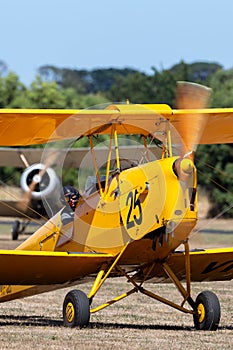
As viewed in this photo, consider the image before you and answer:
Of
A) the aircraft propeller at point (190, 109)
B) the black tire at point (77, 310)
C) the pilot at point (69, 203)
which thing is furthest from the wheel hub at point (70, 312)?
the aircraft propeller at point (190, 109)

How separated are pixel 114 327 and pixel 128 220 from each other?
1173 millimetres

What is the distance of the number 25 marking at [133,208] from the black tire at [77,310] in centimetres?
89

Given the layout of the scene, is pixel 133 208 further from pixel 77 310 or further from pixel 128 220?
pixel 77 310

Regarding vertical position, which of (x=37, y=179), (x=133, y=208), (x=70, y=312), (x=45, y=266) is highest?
(x=37, y=179)

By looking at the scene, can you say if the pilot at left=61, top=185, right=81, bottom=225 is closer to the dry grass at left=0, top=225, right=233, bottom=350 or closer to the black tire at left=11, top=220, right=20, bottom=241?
the dry grass at left=0, top=225, right=233, bottom=350

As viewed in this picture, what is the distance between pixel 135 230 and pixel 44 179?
20808 mm

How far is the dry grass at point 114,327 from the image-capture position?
8.04m

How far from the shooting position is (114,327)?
31.2 ft

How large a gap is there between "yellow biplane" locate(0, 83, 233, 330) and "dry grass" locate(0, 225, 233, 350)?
0.33 meters

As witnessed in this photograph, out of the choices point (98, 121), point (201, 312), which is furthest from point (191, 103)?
point (201, 312)

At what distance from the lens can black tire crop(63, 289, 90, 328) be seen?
914cm

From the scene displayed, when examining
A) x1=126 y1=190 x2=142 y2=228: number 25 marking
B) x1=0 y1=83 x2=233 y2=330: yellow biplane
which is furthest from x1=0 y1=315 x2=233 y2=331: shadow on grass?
x1=126 y1=190 x2=142 y2=228: number 25 marking

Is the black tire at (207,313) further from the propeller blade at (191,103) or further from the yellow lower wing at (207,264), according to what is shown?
the propeller blade at (191,103)

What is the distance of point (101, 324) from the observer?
9.84 meters
